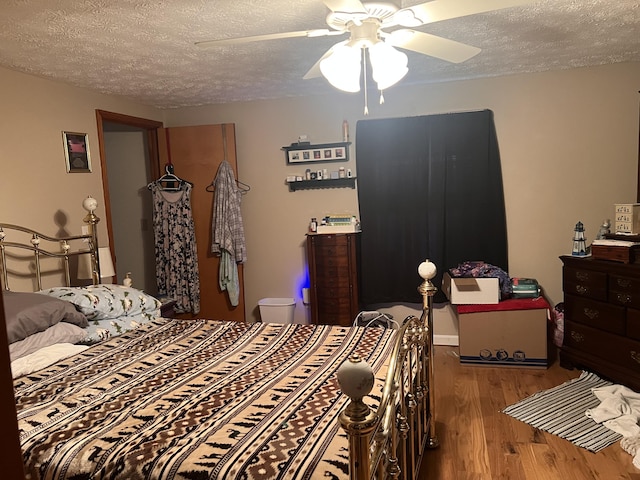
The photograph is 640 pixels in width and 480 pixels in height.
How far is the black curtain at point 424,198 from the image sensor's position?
13.2 ft

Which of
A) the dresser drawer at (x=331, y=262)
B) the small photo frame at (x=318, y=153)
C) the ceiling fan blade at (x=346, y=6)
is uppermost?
the ceiling fan blade at (x=346, y=6)

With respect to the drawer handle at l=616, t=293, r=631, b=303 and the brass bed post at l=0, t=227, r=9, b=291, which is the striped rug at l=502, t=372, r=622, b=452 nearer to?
the drawer handle at l=616, t=293, r=631, b=303

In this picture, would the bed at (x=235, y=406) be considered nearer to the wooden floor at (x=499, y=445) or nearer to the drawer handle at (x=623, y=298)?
the wooden floor at (x=499, y=445)

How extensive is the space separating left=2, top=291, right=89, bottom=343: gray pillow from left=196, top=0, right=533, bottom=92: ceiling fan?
171 cm

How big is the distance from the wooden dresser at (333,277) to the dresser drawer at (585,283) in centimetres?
161

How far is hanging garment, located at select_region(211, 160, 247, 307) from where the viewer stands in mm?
4430

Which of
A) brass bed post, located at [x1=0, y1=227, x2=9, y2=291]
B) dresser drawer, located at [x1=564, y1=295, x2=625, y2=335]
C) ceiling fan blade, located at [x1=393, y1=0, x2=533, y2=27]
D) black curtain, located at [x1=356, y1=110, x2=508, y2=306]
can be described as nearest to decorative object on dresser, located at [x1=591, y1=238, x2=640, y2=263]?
dresser drawer, located at [x1=564, y1=295, x2=625, y2=335]

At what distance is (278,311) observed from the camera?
14.6ft

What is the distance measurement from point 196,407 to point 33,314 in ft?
4.14

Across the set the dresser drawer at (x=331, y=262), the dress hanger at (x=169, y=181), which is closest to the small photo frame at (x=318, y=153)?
the dresser drawer at (x=331, y=262)

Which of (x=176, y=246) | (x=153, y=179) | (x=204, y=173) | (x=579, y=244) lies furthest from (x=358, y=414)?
(x=153, y=179)

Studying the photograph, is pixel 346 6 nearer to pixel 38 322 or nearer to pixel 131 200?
pixel 38 322

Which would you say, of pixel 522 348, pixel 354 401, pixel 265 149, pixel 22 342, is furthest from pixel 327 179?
pixel 354 401

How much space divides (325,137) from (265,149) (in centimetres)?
59
